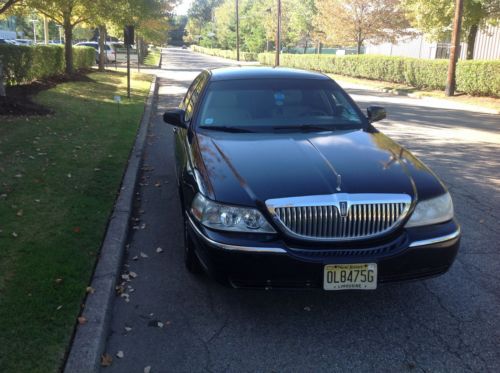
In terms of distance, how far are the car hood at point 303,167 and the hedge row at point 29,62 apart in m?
11.5

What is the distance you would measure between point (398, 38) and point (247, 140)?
35.6 metres

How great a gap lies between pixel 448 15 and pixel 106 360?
22.9 metres

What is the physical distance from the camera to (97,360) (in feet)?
9.56

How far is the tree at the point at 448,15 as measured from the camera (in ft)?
68.9

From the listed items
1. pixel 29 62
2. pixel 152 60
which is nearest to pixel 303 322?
pixel 29 62

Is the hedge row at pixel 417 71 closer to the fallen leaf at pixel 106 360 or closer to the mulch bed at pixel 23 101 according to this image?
the mulch bed at pixel 23 101

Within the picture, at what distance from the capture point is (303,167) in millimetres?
3555

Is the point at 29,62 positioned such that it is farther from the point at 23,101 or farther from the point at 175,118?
the point at 175,118

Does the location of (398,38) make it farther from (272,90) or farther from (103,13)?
(272,90)

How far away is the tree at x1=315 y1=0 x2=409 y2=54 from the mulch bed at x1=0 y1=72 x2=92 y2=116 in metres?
23.0

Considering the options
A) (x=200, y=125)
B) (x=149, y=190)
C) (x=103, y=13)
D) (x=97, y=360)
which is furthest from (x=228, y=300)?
(x=103, y=13)

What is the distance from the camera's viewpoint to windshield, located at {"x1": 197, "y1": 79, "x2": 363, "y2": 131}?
15.3 ft

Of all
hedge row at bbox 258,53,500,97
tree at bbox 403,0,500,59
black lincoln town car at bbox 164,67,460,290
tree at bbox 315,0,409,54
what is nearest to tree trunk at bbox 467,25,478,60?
tree at bbox 403,0,500,59

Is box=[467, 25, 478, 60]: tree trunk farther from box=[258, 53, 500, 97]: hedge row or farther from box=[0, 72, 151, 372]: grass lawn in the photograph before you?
box=[0, 72, 151, 372]: grass lawn
